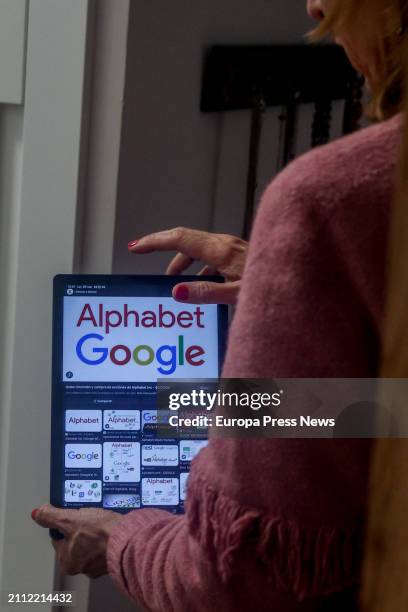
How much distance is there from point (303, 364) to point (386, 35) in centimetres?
17

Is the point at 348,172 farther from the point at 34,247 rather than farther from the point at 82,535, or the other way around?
the point at 34,247

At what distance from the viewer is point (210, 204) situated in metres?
1.22

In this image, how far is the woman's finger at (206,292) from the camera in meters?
0.70

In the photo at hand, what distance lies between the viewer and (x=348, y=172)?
0.40m

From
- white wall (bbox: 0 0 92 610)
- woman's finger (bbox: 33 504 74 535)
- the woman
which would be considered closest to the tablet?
woman's finger (bbox: 33 504 74 535)

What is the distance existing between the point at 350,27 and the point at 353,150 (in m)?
0.06

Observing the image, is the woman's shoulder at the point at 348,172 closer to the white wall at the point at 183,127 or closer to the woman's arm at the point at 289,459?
the woman's arm at the point at 289,459

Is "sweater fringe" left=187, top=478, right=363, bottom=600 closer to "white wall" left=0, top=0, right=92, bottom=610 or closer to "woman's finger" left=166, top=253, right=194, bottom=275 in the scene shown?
"woman's finger" left=166, top=253, right=194, bottom=275

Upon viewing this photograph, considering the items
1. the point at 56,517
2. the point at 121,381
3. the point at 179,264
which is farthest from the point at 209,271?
the point at 56,517

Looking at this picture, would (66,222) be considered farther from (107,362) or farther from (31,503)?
(31,503)

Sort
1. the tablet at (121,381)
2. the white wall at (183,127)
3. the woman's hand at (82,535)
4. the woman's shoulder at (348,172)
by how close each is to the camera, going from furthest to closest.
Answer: the white wall at (183,127)
the tablet at (121,381)
the woman's hand at (82,535)
the woman's shoulder at (348,172)

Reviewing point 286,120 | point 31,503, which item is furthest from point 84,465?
point 286,120

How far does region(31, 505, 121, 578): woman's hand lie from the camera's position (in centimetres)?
65

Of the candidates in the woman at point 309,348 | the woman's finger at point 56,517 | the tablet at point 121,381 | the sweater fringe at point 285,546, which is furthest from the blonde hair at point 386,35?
the woman's finger at point 56,517
